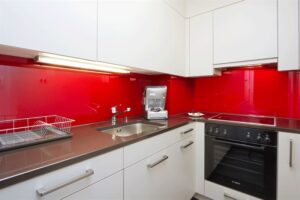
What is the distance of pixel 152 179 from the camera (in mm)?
1123

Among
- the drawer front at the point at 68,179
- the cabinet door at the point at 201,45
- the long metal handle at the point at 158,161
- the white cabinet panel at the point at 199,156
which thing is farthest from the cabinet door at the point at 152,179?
the cabinet door at the point at 201,45

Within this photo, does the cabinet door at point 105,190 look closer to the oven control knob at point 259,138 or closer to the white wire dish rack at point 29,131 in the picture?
the white wire dish rack at point 29,131

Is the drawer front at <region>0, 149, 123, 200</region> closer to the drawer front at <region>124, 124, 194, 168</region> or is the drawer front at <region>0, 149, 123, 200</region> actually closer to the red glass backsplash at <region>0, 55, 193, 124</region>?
the drawer front at <region>124, 124, 194, 168</region>

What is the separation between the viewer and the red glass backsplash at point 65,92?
98cm

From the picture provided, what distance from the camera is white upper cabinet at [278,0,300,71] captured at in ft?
4.48

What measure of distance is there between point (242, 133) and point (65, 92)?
56.9 inches

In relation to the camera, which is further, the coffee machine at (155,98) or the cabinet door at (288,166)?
the coffee machine at (155,98)

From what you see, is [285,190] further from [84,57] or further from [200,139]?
[84,57]

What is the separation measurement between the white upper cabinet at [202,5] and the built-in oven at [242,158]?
1222 mm

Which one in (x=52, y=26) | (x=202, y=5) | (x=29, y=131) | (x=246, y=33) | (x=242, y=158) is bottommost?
(x=242, y=158)

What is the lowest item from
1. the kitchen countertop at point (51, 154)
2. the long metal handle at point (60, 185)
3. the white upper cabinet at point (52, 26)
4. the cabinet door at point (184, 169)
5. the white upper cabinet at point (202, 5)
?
the cabinet door at point (184, 169)

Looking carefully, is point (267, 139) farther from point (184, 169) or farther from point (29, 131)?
point (29, 131)

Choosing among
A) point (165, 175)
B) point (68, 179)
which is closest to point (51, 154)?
point (68, 179)

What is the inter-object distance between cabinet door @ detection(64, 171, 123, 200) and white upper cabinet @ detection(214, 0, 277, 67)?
149 centimetres
